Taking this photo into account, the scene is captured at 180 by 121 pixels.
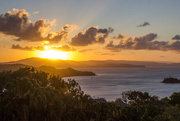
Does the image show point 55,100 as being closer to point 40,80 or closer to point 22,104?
point 22,104

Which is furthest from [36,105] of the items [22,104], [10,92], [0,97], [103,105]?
[103,105]

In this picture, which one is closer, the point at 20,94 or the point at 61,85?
the point at 20,94

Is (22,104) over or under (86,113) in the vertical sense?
over

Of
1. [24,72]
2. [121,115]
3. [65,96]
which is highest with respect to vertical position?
[24,72]

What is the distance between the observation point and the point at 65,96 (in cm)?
3103

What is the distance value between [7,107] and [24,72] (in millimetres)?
9650

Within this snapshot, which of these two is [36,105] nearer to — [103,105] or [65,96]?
[65,96]

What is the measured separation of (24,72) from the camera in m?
33.9

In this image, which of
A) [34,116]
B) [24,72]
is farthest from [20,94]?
[24,72]

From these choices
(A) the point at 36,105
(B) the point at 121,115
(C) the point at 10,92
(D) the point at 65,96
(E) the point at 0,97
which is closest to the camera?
(A) the point at 36,105

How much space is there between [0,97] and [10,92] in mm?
3004

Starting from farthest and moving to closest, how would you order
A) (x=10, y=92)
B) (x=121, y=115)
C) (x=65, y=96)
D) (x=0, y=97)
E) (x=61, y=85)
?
(x=61, y=85)
(x=65, y=96)
(x=121, y=115)
(x=0, y=97)
(x=10, y=92)

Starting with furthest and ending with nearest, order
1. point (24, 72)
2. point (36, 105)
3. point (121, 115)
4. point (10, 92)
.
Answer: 1. point (24, 72)
2. point (121, 115)
3. point (10, 92)
4. point (36, 105)

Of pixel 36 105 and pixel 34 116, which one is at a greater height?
pixel 36 105
